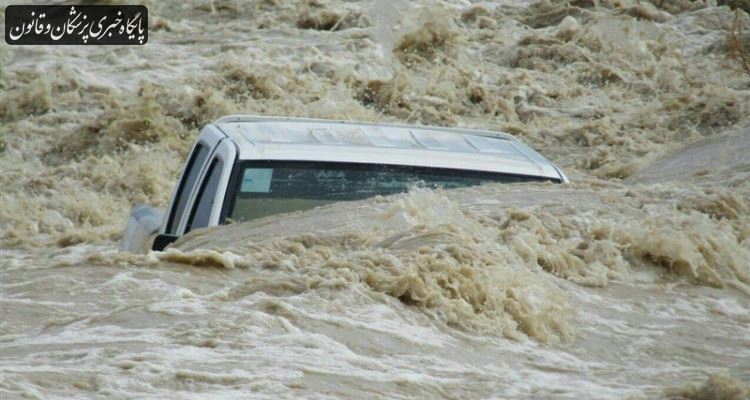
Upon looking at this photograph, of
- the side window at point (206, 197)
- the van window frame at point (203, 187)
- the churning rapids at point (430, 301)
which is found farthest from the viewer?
the van window frame at point (203, 187)

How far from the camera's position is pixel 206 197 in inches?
268

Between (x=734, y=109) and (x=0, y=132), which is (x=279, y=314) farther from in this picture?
(x=0, y=132)

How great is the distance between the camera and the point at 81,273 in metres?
5.80

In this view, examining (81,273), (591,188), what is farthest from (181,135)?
(81,273)

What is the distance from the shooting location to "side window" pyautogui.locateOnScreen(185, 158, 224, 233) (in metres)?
6.63

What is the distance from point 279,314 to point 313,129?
2021 millimetres

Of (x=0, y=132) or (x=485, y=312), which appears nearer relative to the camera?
(x=485, y=312)

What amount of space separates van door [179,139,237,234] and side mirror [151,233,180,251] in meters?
0.13

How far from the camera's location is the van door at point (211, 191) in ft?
21.2

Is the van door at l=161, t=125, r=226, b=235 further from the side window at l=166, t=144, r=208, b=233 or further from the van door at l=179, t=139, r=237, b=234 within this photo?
the van door at l=179, t=139, r=237, b=234

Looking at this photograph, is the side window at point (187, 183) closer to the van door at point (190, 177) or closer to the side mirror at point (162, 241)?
the van door at point (190, 177)

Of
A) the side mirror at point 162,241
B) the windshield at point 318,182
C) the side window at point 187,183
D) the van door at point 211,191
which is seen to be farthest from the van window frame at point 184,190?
the windshield at point 318,182

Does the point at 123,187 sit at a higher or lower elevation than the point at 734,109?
lower

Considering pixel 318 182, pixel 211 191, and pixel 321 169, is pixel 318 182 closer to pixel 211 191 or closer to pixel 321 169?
pixel 321 169
